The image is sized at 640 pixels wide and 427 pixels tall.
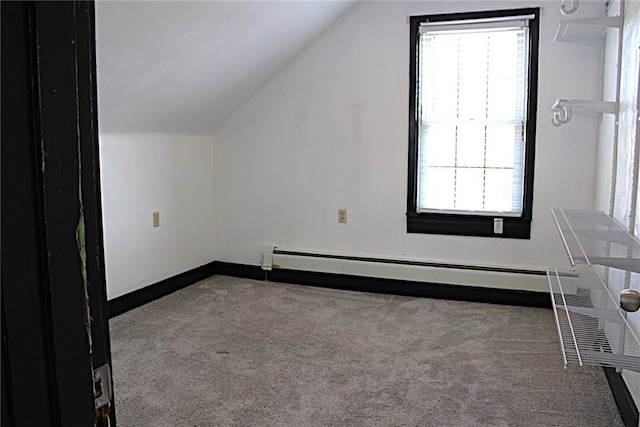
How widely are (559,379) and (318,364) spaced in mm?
1154

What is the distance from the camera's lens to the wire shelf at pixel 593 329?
1.88 m

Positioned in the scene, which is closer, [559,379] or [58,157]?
[58,157]

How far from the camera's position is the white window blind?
152 inches

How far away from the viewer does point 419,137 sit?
4098mm

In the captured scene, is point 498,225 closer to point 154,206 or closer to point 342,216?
point 342,216

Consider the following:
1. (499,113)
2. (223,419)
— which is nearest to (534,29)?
(499,113)

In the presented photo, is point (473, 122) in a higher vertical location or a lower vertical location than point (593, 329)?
higher

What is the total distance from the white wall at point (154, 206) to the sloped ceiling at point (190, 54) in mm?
148

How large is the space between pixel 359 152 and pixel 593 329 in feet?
6.82

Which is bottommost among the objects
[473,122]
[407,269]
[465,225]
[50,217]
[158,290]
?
[158,290]

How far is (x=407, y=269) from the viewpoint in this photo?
417 cm

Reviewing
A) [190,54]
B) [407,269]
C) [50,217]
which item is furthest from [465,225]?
[50,217]

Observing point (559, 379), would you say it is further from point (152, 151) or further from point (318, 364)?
point (152, 151)

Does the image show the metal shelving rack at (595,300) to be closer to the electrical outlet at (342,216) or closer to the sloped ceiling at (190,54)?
the electrical outlet at (342,216)
